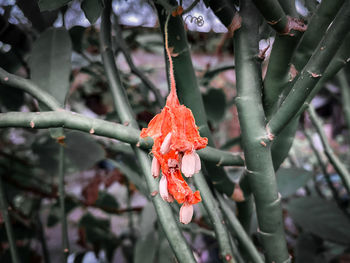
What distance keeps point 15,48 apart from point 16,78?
228mm

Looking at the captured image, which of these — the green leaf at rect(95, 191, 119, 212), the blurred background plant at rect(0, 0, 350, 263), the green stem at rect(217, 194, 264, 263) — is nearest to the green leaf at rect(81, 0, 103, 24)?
the blurred background plant at rect(0, 0, 350, 263)

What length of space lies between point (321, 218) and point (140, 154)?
403mm

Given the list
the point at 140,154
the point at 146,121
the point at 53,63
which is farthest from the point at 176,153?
the point at 146,121

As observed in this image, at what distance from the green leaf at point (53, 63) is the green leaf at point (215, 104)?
305 millimetres

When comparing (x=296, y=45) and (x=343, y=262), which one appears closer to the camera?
(x=296, y=45)

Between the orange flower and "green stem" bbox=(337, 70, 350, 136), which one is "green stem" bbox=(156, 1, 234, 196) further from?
"green stem" bbox=(337, 70, 350, 136)

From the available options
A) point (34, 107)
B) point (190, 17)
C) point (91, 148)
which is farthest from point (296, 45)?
point (34, 107)

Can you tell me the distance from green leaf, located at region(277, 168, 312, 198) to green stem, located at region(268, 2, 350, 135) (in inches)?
13.0

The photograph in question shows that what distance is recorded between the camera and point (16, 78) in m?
0.32

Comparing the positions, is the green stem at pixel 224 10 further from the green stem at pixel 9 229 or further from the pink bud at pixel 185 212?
the green stem at pixel 9 229

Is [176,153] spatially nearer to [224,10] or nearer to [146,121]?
[224,10]

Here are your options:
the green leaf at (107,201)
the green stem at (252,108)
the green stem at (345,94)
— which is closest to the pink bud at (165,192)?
the green stem at (252,108)

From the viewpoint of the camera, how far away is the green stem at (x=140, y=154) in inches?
11.1

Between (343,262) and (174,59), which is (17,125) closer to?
(174,59)
